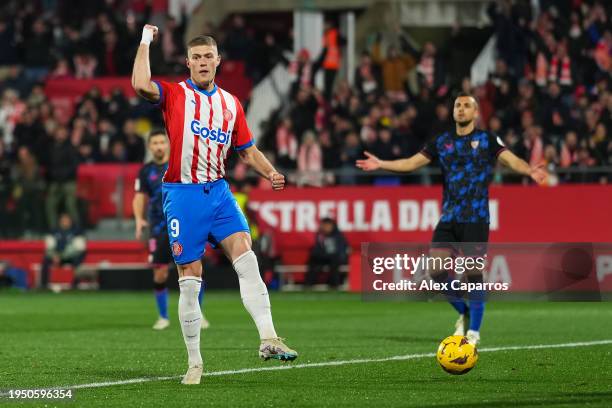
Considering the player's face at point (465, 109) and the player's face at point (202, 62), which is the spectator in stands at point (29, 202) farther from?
the player's face at point (202, 62)

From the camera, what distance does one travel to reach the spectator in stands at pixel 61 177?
1054 inches

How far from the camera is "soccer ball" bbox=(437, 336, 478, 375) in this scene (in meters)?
10.4

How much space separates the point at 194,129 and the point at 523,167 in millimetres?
4097

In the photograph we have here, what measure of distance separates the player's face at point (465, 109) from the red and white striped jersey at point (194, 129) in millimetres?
4019

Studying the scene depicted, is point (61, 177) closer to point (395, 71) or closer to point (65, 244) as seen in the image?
point (65, 244)

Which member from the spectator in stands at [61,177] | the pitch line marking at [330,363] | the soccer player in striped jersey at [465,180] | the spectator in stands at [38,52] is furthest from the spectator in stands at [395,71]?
the pitch line marking at [330,363]

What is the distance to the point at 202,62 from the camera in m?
10.2

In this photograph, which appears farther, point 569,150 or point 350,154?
point 350,154

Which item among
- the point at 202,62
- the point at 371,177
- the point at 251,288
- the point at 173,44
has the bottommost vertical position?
the point at 251,288

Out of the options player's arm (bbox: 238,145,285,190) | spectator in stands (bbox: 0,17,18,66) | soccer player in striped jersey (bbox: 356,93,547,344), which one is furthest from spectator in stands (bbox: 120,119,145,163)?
player's arm (bbox: 238,145,285,190)

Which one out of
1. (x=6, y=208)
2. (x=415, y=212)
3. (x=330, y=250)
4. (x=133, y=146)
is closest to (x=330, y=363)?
(x=330, y=250)

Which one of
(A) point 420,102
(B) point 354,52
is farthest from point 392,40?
(A) point 420,102

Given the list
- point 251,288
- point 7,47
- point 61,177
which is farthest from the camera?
point 7,47

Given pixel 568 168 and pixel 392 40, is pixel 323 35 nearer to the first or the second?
pixel 392 40
